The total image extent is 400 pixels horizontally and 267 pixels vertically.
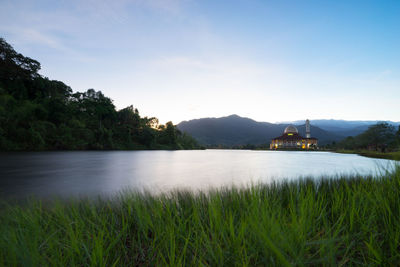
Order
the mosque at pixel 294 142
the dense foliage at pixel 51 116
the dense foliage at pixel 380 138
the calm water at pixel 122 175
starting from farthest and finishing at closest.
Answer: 1. the mosque at pixel 294 142
2. the dense foliage at pixel 380 138
3. the dense foliage at pixel 51 116
4. the calm water at pixel 122 175

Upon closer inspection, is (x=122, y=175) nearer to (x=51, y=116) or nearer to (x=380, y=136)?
(x=51, y=116)

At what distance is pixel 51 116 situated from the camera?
3766 centimetres

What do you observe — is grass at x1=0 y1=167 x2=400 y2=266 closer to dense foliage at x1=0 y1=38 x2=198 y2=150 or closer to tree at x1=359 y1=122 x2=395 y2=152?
dense foliage at x1=0 y1=38 x2=198 y2=150

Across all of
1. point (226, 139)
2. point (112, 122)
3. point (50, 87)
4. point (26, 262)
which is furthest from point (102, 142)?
point (226, 139)

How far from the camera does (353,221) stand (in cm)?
185

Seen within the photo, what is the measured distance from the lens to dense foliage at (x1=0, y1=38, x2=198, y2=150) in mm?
29484

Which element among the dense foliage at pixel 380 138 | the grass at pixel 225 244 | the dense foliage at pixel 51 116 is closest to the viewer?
the grass at pixel 225 244

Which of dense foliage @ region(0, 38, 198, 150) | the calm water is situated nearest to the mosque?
dense foliage @ region(0, 38, 198, 150)

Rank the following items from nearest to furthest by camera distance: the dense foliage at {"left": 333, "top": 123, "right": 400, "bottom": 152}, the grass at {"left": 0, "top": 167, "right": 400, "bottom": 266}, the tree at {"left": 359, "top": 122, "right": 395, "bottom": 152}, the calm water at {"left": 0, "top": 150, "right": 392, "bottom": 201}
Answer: the grass at {"left": 0, "top": 167, "right": 400, "bottom": 266} → the calm water at {"left": 0, "top": 150, "right": 392, "bottom": 201} → the dense foliage at {"left": 333, "top": 123, "right": 400, "bottom": 152} → the tree at {"left": 359, "top": 122, "right": 395, "bottom": 152}

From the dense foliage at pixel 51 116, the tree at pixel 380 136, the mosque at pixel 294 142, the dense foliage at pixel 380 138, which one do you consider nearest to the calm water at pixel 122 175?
the dense foliage at pixel 51 116

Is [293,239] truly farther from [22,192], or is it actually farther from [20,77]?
[20,77]

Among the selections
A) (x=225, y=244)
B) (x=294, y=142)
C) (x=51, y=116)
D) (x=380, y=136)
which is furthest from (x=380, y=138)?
(x=51, y=116)

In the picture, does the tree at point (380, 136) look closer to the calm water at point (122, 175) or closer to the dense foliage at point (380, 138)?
the dense foliage at point (380, 138)

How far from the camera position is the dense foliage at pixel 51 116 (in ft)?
96.7
